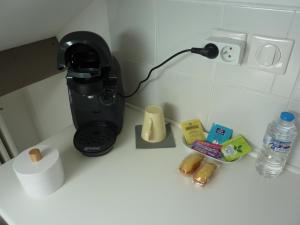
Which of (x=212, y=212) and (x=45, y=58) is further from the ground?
(x=45, y=58)

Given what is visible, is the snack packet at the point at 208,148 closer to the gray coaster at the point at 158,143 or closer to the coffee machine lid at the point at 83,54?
the gray coaster at the point at 158,143

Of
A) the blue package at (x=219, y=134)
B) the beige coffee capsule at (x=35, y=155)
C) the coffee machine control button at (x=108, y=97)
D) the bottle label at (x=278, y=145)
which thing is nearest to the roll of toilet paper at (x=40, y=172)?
the beige coffee capsule at (x=35, y=155)

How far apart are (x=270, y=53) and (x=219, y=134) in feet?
1.01

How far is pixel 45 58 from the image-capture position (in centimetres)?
113

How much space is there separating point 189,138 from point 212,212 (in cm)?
28

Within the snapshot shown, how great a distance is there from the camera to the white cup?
82 cm

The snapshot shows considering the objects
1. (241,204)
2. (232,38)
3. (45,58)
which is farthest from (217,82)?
(45,58)

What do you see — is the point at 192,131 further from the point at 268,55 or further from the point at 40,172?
the point at 40,172

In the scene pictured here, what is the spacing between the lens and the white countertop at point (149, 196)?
622 millimetres

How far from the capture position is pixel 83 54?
0.75m

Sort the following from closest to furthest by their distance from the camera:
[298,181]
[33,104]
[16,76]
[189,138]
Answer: [298,181] < [189,138] < [16,76] < [33,104]

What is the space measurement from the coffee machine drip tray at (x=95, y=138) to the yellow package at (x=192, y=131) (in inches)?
9.6

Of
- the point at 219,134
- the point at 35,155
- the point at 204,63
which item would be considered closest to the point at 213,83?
the point at 204,63

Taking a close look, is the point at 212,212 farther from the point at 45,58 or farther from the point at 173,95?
the point at 45,58
